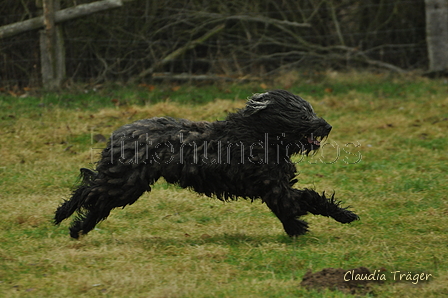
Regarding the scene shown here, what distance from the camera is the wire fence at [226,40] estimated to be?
12.3m

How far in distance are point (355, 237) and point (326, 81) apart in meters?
7.64

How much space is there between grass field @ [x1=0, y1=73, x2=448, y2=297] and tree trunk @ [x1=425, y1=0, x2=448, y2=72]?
0.92 meters

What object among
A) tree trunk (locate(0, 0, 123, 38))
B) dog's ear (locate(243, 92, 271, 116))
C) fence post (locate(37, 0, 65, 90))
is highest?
tree trunk (locate(0, 0, 123, 38))

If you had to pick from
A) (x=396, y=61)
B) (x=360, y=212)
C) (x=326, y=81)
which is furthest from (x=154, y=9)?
(x=360, y=212)

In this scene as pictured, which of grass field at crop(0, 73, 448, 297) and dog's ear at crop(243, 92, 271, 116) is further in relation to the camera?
dog's ear at crop(243, 92, 271, 116)

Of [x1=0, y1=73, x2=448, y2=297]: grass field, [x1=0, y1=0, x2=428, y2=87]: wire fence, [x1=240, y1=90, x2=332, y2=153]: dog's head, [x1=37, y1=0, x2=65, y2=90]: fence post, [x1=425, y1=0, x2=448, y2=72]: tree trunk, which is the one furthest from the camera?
[x1=0, y1=0, x2=428, y2=87]: wire fence

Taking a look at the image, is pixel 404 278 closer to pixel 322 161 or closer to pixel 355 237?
pixel 355 237

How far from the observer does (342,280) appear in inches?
159

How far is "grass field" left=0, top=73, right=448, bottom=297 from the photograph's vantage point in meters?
4.18

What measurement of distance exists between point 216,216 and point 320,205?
1.24 m

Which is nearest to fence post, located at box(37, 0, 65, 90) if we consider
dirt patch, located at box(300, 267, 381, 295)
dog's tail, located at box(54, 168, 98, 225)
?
A: dog's tail, located at box(54, 168, 98, 225)

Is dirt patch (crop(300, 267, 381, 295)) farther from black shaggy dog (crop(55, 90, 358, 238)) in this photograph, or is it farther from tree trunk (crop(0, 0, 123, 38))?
tree trunk (crop(0, 0, 123, 38))

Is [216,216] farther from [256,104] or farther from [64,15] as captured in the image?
[64,15]

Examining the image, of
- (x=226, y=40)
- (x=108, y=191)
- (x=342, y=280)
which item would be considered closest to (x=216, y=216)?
(x=108, y=191)
